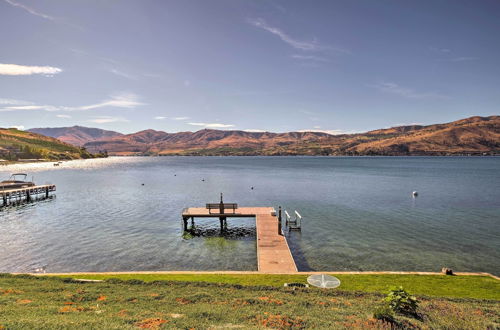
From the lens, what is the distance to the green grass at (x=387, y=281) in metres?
17.8

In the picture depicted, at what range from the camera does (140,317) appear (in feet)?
37.8

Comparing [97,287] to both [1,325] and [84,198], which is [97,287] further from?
[84,198]

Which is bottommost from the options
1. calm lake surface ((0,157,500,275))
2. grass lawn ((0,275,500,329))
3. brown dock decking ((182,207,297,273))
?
calm lake surface ((0,157,500,275))

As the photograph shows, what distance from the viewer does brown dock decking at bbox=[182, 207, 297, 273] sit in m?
22.9

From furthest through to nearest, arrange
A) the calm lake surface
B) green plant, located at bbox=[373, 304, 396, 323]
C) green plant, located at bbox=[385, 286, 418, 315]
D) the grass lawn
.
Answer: the calm lake surface, green plant, located at bbox=[385, 286, 418, 315], green plant, located at bbox=[373, 304, 396, 323], the grass lawn

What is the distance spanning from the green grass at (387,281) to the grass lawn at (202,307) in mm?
1951

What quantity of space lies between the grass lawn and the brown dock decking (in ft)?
19.3

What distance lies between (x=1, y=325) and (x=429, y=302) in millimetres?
18867

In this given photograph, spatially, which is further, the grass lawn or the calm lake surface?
the calm lake surface

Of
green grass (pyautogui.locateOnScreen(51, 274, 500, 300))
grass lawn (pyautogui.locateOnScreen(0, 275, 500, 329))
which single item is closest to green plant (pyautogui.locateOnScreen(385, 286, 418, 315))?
grass lawn (pyautogui.locateOnScreen(0, 275, 500, 329))

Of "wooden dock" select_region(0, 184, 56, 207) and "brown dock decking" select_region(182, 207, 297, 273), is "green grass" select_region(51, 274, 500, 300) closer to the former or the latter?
"brown dock decking" select_region(182, 207, 297, 273)

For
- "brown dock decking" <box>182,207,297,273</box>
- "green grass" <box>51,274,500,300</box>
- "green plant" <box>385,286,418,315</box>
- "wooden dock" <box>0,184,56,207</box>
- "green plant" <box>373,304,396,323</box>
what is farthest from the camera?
"wooden dock" <box>0,184,56,207</box>

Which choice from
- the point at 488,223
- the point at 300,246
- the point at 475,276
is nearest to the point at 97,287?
the point at 300,246

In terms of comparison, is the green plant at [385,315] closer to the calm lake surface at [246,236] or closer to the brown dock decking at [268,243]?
the brown dock decking at [268,243]
